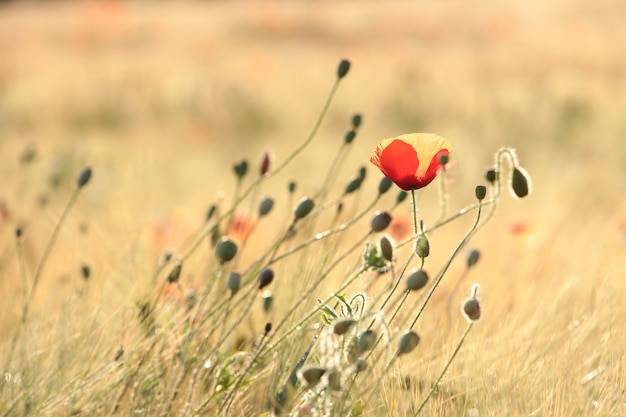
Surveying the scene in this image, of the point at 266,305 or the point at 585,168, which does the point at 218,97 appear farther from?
the point at 266,305

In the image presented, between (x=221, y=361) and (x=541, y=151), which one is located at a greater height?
(x=541, y=151)

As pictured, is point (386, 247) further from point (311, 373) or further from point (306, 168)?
point (306, 168)

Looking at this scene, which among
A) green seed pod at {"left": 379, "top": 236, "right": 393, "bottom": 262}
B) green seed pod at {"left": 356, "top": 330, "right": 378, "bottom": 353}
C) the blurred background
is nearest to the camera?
green seed pod at {"left": 356, "top": 330, "right": 378, "bottom": 353}

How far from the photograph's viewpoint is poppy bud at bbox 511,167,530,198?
2.75 feet

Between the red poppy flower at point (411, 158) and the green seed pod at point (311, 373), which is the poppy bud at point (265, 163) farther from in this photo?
the green seed pod at point (311, 373)

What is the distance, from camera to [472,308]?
29.3 inches

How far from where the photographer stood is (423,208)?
2361 mm

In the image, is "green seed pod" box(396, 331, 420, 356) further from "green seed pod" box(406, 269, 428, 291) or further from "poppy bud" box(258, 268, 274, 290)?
"poppy bud" box(258, 268, 274, 290)

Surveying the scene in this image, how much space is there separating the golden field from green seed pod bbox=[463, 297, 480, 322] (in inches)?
3.8

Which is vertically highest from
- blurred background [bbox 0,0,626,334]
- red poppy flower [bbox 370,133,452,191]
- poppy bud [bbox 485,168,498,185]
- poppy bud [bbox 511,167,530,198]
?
poppy bud [bbox 511,167,530,198]

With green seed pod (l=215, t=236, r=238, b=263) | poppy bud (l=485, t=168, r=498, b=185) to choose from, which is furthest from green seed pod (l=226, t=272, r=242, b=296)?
poppy bud (l=485, t=168, r=498, b=185)

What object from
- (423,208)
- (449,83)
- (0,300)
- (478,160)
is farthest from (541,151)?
(0,300)

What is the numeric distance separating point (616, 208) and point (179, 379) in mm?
1174

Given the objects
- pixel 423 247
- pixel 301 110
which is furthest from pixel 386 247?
pixel 301 110
